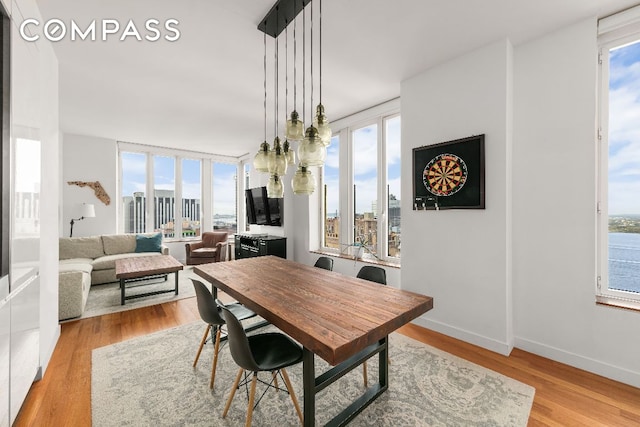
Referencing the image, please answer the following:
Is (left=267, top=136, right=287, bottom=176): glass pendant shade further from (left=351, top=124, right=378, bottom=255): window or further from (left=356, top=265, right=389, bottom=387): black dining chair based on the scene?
(left=351, top=124, right=378, bottom=255): window

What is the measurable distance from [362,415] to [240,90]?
3626 mm

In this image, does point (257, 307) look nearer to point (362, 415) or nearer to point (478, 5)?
point (362, 415)

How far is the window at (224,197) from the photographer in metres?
7.27

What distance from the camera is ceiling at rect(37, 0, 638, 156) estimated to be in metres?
2.07

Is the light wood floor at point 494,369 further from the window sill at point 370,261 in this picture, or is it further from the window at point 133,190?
the window at point 133,190

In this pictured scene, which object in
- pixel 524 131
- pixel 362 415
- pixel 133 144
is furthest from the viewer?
pixel 133 144

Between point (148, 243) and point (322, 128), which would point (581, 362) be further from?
point (148, 243)

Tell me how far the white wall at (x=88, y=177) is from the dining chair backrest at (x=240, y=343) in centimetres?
560

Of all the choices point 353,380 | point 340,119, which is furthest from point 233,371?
point 340,119

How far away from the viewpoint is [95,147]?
5617 mm

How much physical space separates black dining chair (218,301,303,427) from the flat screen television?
3.94 meters

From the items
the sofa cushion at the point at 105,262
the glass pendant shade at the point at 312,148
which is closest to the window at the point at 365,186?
the glass pendant shade at the point at 312,148

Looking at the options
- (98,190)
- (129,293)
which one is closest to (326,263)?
(129,293)

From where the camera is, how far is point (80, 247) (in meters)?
4.89
